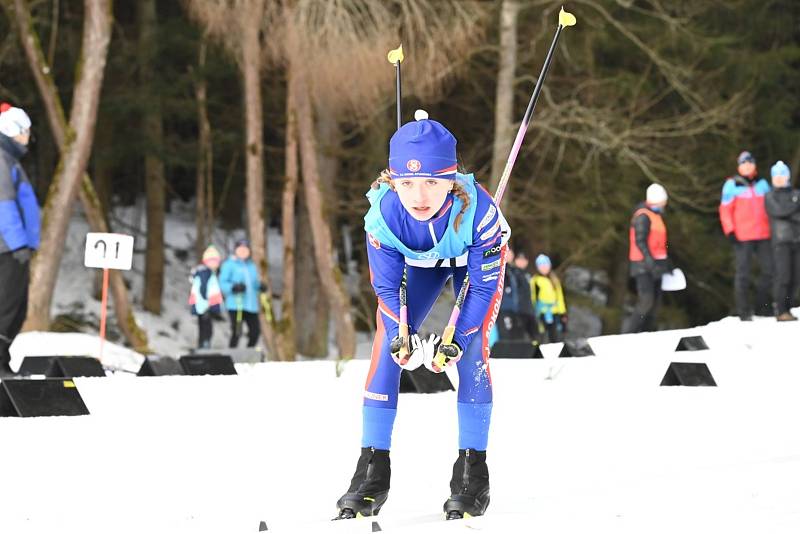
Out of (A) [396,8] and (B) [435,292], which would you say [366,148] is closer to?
(A) [396,8]

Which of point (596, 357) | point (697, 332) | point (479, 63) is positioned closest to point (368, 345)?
point (479, 63)

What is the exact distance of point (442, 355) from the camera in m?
4.88

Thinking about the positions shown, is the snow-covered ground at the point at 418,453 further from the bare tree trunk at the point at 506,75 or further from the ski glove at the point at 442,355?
the bare tree trunk at the point at 506,75

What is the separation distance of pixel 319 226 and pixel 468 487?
1432cm

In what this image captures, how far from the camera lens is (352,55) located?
16266mm

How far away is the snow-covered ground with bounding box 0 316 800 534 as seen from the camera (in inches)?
197

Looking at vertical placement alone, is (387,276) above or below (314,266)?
below

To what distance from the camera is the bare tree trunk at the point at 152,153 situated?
24.6 m

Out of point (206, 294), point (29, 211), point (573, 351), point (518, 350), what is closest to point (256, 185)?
point (206, 294)

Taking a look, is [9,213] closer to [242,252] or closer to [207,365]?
[207,365]

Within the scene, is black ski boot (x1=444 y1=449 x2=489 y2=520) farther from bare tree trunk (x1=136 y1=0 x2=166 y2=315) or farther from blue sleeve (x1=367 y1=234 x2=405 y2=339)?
bare tree trunk (x1=136 y1=0 x2=166 y2=315)

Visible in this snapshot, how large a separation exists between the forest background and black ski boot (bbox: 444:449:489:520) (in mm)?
11315

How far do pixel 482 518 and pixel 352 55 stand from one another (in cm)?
1216

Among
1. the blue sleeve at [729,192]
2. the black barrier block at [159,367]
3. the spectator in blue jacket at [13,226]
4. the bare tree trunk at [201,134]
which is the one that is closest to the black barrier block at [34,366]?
the spectator in blue jacket at [13,226]
